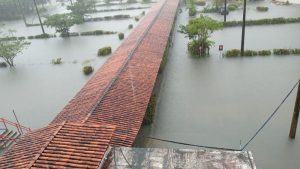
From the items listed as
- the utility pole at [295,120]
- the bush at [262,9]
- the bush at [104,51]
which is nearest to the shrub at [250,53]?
the utility pole at [295,120]

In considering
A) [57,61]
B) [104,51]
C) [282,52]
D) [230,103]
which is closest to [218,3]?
[282,52]

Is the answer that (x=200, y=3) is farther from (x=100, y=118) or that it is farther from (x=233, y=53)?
(x=100, y=118)

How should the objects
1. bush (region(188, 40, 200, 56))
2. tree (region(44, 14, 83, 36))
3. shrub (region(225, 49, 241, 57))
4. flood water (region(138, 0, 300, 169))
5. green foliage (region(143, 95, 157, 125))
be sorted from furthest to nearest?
1. tree (region(44, 14, 83, 36))
2. bush (region(188, 40, 200, 56))
3. shrub (region(225, 49, 241, 57))
4. green foliage (region(143, 95, 157, 125))
5. flood water (region(138, 0, 300, 169))

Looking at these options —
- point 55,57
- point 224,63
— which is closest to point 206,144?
point 224,63

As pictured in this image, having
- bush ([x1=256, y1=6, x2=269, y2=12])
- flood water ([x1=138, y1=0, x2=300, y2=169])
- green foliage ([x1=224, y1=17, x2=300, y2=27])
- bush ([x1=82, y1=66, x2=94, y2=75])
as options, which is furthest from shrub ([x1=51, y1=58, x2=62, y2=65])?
bush ([x1=256, y1=6, x2=269, y2=12])

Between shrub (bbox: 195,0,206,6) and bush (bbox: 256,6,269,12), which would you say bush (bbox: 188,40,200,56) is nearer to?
bush (bbox: 256,6,269,12)

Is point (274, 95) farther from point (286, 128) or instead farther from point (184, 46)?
point (184, 46)
